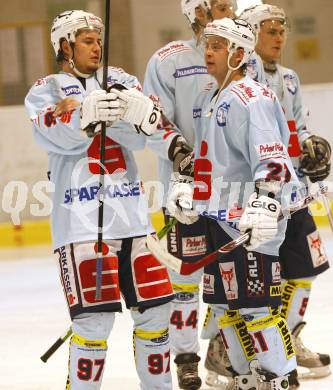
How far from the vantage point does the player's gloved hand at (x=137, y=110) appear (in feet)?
11.1

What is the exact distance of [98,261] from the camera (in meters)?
3.44

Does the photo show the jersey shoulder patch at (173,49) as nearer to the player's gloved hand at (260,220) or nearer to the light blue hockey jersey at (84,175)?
the light blue hockey jersey at (84,175)

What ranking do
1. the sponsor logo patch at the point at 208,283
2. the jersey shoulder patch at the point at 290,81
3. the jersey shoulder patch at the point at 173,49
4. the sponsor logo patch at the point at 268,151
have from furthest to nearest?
the jersey shoulder patch at the point at 290,81 < the jersey shoulder patch at the point at 173,49 < the sponsor logo patch at the point at 208,283 < the sponsor logo patch at the point at 268,151

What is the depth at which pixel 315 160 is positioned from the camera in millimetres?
4379

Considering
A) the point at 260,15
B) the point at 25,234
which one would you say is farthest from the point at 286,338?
the point at 25,234

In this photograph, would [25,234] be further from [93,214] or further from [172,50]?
[93,214]

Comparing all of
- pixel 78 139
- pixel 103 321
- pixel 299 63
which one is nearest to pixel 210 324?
pixel 103 321

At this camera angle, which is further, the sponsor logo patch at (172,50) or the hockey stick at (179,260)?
the sponsor logo patch at (172,50)

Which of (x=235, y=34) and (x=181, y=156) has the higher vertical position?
(x=235, y=34)

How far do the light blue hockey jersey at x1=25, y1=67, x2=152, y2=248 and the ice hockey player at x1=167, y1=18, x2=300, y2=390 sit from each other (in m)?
0.27

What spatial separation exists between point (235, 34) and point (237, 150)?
0.37m

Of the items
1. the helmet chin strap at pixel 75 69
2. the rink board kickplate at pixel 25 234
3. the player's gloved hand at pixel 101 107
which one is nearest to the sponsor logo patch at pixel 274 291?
the player's gloved hand at pixel 101 107

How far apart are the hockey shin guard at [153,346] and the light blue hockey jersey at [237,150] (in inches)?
14.9

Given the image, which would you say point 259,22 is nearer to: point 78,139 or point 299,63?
point 78,139
